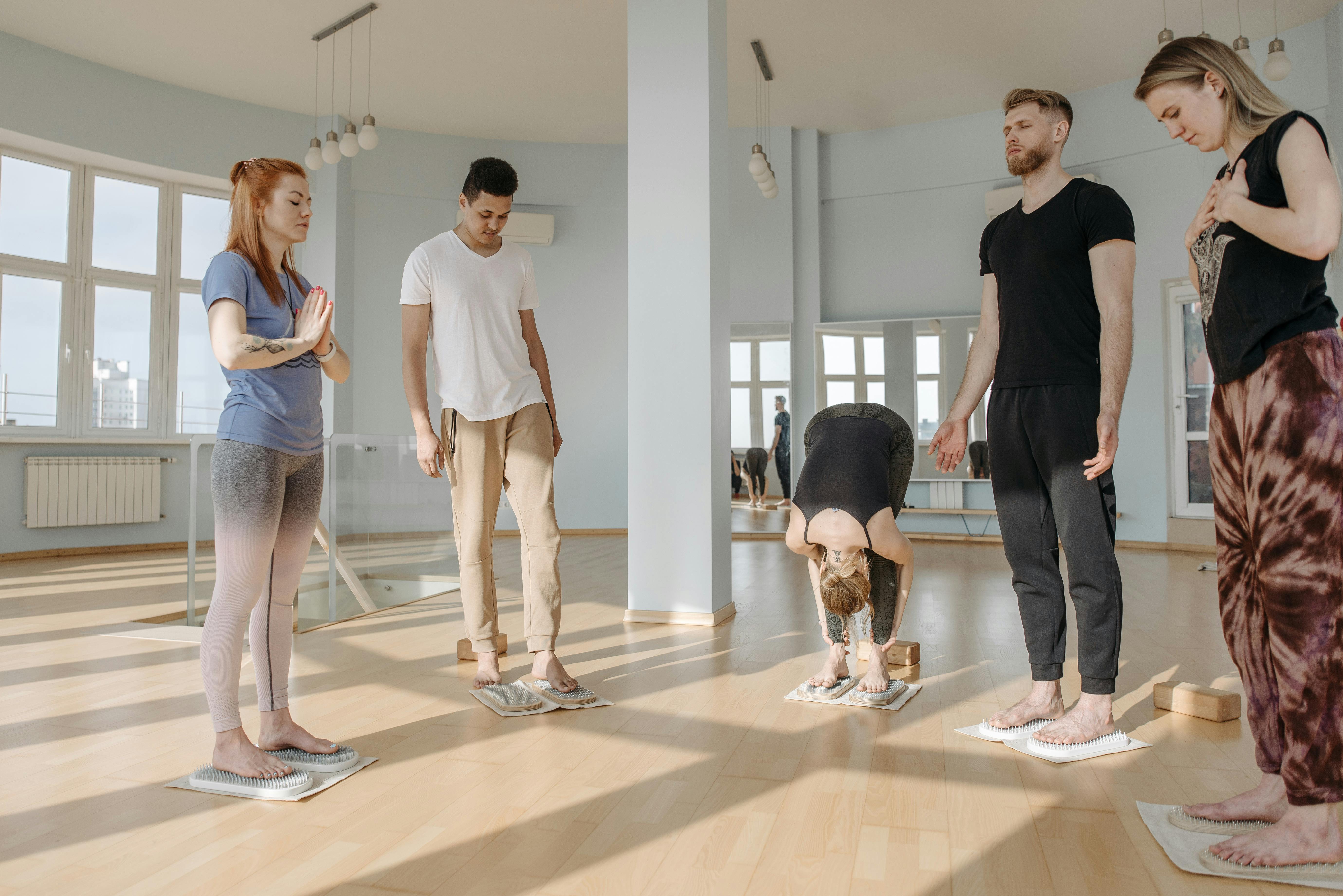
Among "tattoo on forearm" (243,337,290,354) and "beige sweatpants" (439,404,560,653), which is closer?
"tattoo on forearm" (243,337,290,354)

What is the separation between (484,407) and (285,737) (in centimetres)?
106

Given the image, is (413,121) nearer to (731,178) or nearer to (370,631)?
(731,178)

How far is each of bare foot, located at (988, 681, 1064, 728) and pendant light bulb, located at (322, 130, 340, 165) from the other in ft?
20.0

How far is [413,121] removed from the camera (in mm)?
8453

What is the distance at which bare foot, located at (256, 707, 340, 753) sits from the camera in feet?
6.65

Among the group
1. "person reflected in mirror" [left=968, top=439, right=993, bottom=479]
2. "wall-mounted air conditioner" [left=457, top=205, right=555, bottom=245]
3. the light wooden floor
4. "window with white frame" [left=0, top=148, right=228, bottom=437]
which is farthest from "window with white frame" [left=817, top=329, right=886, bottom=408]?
"window with white frame" [left=0, top=148, right=228, bottom=437]

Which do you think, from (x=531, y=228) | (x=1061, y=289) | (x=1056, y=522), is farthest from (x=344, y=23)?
(x=1056, y=522)

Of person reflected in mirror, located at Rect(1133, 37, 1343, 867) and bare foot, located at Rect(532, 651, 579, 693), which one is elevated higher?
person reflected in mirror, located at Rect(1133, 37, 1343, 867)

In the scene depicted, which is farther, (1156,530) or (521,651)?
(1156,530)

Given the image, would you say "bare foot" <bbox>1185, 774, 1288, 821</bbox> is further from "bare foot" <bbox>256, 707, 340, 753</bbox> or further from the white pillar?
the white pillar

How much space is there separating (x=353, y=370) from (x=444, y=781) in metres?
7.46

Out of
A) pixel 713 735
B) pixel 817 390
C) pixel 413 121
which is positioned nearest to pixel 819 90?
pixel 817 390

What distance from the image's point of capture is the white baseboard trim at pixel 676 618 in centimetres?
393

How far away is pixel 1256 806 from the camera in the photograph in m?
1.62
